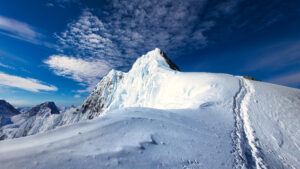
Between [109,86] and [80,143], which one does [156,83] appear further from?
[109,86]

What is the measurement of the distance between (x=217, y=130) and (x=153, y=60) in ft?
62.6

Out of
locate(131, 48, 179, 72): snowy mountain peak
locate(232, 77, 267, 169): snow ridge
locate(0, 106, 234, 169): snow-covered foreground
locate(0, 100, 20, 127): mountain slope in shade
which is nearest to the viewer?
locate(0, 106, 234, 169): snow-covered foreground

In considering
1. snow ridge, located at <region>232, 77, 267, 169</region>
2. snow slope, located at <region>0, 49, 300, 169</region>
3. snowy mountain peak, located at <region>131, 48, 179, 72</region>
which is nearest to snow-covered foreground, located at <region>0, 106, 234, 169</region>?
snow slope, located at <region>0, 49, 300, 169</region>

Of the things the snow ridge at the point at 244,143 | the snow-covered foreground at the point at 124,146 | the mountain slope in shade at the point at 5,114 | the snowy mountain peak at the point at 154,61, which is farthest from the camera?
the mountain slope in shade at the point at 5,114

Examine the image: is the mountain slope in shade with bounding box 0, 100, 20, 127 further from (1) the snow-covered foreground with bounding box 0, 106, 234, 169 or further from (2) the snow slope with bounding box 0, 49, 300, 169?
(2) the snow slope with bounding box 0, 49, 300, 169

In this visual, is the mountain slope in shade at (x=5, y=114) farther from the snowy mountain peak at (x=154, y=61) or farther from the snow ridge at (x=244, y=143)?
the snow ridge at (x=244, y=143)

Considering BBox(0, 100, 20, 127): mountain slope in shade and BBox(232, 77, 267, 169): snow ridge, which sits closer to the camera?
BBox(232, 77, 267, 169): snow ridge

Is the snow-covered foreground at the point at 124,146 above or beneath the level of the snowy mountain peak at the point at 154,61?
beneath

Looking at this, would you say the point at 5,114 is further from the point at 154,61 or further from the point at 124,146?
the point at 124,146

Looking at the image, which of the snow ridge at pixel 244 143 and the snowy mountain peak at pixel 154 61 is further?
the snowy mountain peak at pixel 154 61

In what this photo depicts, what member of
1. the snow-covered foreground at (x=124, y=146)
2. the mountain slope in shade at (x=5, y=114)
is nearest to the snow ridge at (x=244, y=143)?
the snow-covered foreground at (x=124, y=146)

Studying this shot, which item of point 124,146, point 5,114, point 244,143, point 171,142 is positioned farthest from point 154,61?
point 5,114

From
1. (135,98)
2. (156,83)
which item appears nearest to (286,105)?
(156,83)

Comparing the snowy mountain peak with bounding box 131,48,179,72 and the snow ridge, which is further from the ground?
the snowy mountain peak with bounding box 131,48,179,72
